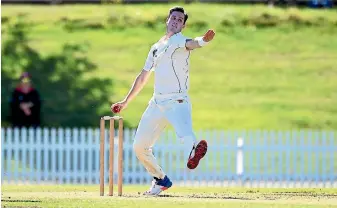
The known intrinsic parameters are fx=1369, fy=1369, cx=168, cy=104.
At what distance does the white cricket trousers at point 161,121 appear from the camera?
49.1ft

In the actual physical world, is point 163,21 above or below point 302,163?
above

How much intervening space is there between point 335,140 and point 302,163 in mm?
1153

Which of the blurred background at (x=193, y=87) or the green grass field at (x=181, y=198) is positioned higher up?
the blurred background at (x=193, y=87)

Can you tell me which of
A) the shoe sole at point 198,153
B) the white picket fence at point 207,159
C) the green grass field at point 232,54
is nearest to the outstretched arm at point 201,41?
the shoe sole at point 198,153

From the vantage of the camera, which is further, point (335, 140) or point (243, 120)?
point (243, 120)

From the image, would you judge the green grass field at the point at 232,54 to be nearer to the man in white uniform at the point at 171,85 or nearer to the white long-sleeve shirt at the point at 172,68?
the man in white uniform at the point at 171,85

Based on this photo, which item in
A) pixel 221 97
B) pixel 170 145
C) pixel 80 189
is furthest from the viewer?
pixel 221 97

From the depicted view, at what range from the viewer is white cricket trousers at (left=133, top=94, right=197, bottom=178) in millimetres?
14953

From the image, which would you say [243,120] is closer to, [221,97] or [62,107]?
[221,97]

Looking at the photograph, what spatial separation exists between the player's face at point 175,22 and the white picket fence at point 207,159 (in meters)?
8.90

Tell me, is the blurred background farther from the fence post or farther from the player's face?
the player's face

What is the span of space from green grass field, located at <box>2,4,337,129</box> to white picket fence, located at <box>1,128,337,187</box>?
508 centimetres

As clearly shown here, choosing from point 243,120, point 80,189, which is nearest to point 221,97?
point 243,120

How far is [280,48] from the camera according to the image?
35.6 metres
